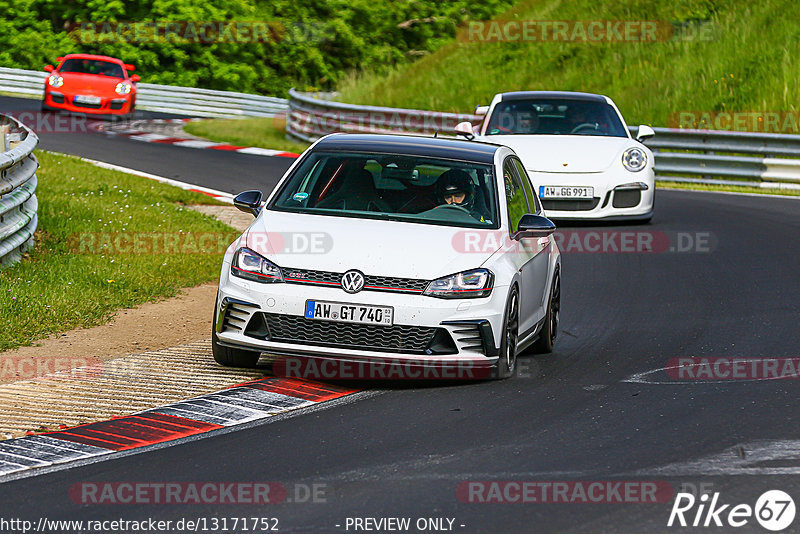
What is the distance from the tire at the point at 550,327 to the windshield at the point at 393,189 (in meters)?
1.09

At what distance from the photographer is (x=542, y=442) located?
661 centimetres

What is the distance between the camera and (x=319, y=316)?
25.4 feet

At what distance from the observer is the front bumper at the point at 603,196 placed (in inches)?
615

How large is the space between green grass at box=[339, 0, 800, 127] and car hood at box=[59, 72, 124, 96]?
23.5ft

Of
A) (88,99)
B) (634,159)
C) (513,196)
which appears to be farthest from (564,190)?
(88,99)

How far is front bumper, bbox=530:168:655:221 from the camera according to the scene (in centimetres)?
1561

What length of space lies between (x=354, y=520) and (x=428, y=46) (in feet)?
170

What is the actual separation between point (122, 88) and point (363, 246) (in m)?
24.0

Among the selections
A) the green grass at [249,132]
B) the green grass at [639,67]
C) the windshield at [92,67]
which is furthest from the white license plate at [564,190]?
the windshield at [92,67]

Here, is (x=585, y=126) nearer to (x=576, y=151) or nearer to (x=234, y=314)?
(x=576, y=151)

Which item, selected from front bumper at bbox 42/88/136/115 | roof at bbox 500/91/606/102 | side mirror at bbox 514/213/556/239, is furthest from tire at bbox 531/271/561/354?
Result: front bumper at bbox 42/88/136/115

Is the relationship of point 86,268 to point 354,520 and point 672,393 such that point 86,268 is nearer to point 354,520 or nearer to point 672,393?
point 672,393

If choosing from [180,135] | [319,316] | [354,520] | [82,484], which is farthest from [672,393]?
[180,135]

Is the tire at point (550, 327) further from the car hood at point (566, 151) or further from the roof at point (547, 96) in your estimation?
the roof at point (547, 96)
